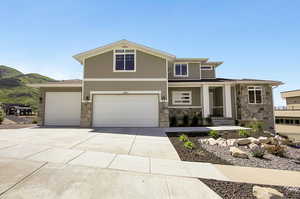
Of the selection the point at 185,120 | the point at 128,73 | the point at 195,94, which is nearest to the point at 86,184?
the point at 128,73

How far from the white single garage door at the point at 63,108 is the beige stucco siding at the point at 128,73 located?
255 cm

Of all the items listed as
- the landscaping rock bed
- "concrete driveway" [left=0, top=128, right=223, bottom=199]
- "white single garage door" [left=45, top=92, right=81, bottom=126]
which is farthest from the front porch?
"concrete driveway" [left=0, top=128, right=223, bottom=199]

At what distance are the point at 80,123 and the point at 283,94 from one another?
40.5 m

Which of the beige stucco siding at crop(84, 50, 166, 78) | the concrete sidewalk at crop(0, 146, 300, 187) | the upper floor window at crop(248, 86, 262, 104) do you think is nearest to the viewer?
the concrete sidewalk at crop(0, 146, 300, 187)

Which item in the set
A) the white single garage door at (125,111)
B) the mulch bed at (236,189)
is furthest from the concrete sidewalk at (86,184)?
the white single garage door at (125,111)

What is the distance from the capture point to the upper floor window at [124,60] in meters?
11.5

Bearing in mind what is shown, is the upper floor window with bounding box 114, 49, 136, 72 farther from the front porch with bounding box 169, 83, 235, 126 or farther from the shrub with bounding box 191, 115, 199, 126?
the shrub with bounding box 191, 115, 199, 126

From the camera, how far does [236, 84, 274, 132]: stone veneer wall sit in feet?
40.8

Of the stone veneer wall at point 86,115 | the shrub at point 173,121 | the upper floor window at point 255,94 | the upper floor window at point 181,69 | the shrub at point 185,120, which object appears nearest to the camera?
the stone veneer wall at point 86,115

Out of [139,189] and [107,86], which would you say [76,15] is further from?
[139,189]

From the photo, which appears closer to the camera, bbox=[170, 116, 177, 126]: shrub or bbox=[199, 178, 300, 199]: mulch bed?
bbox=[199, 178, 300, 199]: mulch bed

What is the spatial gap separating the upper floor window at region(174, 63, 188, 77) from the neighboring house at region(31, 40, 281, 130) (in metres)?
2.30

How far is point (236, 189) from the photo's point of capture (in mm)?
2877

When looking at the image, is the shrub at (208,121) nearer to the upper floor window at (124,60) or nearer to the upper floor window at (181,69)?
the upper floor window at (181,69)
